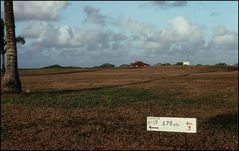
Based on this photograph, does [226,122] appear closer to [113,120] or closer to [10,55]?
[113,120]

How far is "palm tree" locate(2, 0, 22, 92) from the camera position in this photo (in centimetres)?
2352

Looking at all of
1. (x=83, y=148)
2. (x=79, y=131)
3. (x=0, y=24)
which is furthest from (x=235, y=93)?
(x=0, y=24)

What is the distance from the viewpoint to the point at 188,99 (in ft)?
77.2

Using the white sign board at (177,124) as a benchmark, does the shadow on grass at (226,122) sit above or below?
below

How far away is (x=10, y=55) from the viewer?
23.7 m

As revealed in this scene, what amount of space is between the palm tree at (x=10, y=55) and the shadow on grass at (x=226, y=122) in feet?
33.5

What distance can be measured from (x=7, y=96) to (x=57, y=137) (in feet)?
36.7

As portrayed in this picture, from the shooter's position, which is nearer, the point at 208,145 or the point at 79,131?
the point at 208,145

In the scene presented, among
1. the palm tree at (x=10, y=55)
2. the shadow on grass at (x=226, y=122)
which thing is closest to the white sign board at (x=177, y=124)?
the shadow on grass at (x=226, y=122)

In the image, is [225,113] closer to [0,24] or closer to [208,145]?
[208,145]

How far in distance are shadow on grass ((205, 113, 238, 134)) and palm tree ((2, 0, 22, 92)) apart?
33.5 feet

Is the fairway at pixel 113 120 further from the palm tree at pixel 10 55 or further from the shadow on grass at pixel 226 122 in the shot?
the palm tree at pixel 10 55

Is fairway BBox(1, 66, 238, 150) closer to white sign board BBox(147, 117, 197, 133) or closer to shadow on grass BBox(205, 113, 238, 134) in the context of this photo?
shadow on grass BBox(205, 113, 238, 134)

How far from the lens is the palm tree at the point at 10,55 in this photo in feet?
77.2
